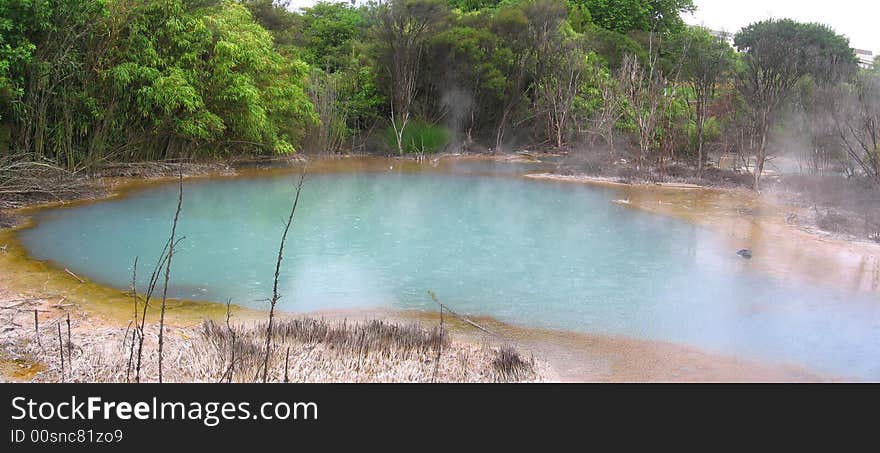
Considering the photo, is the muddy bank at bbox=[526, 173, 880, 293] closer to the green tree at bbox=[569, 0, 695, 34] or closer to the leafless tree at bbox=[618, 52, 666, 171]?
the leafless tree at bbox=[618, 52, 666, 171]

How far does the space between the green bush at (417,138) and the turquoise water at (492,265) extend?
7.77m

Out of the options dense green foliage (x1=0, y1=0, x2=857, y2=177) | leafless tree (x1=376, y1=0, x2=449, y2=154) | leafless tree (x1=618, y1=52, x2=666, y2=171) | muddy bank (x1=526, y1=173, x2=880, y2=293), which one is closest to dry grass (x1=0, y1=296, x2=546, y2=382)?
muddy bank (x1=526, y1=173, x2=880, y2=293)

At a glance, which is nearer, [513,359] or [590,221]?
[513,359]

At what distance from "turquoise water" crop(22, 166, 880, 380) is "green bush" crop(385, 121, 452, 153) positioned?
25.5ft

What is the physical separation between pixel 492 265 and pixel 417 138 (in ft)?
40.8

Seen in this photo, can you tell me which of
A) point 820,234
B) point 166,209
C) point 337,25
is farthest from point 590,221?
point 337,25

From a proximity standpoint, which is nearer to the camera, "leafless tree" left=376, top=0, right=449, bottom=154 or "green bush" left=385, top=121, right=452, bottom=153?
"leafless tree" left=376, top=0, right=449, bottom=154

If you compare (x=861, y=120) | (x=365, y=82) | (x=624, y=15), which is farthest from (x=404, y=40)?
(x=624, y=15)

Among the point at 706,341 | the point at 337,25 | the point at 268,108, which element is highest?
the point at 337,25

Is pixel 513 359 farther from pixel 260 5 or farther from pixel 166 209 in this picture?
pixel 260 5

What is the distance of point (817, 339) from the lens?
18.0 feet

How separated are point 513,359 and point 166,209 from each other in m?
7.53

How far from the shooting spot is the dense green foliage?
11750mm

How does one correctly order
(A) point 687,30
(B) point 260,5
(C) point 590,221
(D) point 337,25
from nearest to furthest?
1. (C) point 590,221
2. (B) point 260,5
3. (D) point 337,25
4. (A) point 687,30
